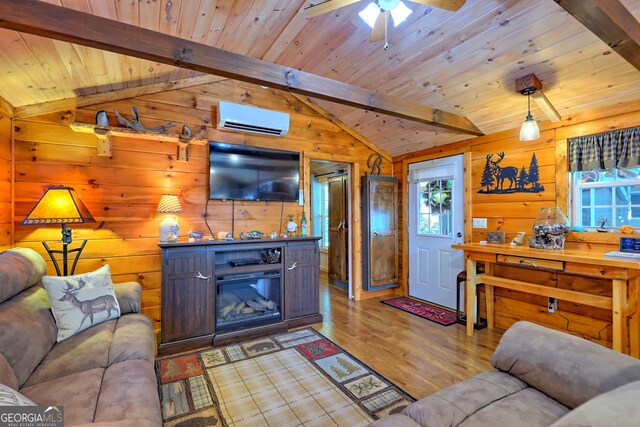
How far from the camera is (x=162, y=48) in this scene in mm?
1831

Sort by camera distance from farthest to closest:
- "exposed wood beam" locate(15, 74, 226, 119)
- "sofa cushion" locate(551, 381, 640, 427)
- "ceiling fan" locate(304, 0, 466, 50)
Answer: "exposed wood beam" locate(15, 74, 226, 119) < "ceiling fan" locate(304, 0, 466, 50) < "sofa cushion" locate(551, 381, 640, 427)

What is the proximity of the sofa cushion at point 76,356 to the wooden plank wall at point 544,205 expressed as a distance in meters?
3.76

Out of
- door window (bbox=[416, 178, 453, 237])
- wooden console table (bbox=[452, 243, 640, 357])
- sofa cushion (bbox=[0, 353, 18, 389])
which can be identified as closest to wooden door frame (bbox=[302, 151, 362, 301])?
door window (bbox=[416, 178, 453, 237])

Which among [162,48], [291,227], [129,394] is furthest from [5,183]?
[291,227]

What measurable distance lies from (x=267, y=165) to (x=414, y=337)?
2530 millimetres

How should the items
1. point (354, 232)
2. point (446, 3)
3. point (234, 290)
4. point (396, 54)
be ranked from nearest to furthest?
1. point (446, 3)
2. point (396, 54)
3. point (234, 290)
4. point (354, 232)

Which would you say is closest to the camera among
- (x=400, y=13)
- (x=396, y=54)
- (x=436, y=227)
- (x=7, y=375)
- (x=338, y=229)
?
(x=7, y=375)

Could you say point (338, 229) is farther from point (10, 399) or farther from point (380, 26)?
point (10, 399)

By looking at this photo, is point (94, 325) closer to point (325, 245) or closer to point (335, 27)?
point (335, 27)

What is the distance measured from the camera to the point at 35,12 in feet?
4.95

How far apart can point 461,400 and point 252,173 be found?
293 cm

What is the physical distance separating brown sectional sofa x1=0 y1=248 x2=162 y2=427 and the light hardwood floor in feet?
5.70

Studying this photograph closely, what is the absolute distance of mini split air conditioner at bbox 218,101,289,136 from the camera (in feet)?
10.8

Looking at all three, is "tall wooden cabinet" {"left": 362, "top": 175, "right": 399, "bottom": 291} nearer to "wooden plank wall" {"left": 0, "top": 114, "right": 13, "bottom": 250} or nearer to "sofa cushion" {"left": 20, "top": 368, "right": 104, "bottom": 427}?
"sofa cushion" {"left": 20, "top": 368, "right": 104, "bottom": 427}
